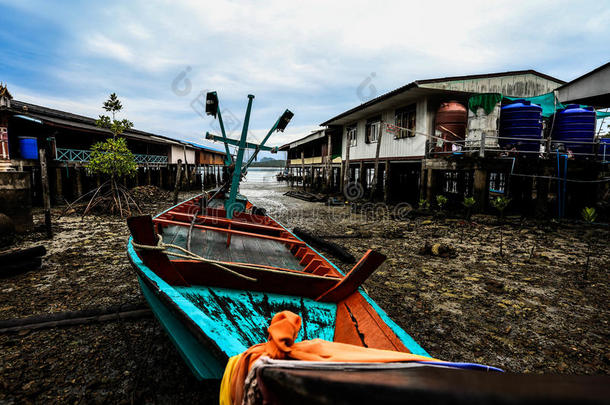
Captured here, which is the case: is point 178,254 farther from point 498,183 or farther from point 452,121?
point 498,183

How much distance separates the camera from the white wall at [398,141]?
46.5 feet

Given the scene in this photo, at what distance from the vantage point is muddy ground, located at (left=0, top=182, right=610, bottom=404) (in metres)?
3.04

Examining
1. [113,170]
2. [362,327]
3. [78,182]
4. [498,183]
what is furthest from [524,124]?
[78,182]

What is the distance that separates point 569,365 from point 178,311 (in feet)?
14.4

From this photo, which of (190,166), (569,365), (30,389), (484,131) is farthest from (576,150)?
(190,166)

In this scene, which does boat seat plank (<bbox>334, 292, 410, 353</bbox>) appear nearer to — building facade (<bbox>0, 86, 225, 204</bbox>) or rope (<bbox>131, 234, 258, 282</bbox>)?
rope (<bbox>131, 234, 258, 282</bbox>)

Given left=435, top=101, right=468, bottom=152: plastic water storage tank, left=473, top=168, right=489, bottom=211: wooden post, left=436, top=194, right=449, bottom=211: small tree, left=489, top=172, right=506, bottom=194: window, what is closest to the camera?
left=473, top=168, right=489, bottom=211: wooden post

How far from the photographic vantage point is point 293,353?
135 centimetres

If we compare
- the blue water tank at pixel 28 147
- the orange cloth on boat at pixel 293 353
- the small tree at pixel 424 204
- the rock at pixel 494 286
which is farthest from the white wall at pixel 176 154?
the orange cloth on boat at pixel 293 353

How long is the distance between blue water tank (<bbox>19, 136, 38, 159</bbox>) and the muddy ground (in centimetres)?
977

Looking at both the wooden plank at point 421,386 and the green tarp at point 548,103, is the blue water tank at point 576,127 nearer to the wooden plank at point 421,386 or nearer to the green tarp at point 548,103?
the green tarp at point 548,103

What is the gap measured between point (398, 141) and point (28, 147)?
2001cm

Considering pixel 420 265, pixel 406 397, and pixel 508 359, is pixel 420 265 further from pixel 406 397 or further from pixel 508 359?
pixel 406 397

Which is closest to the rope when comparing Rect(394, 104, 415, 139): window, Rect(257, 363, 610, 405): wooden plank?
Rect(257, 363, 610, 405): wooden plank
